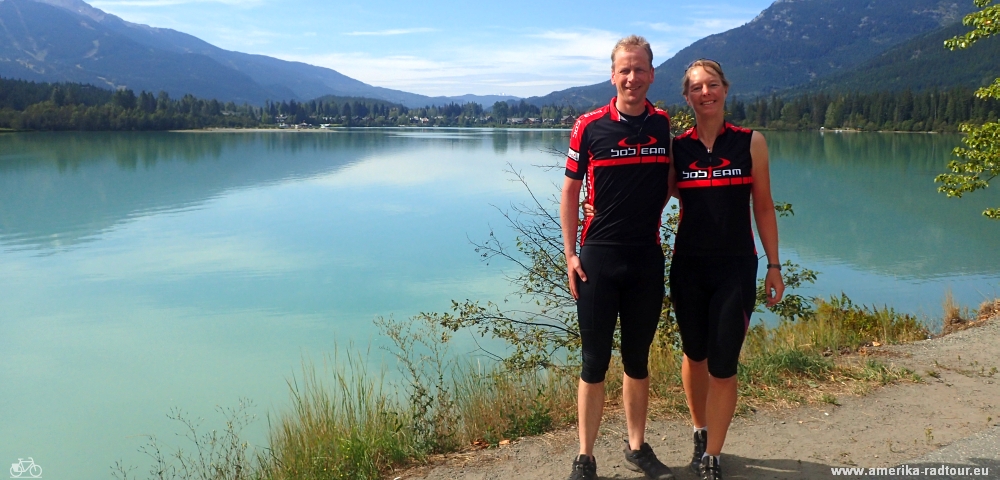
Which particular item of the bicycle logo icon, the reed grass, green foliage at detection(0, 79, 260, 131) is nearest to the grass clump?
the reed grass

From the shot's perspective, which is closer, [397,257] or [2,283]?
[2,283]

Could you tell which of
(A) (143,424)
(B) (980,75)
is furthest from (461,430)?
(B) (980,75)

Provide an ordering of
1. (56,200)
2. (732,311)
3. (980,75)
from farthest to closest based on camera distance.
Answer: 1. (980,75)
2. (56,200)
3. (732,311)

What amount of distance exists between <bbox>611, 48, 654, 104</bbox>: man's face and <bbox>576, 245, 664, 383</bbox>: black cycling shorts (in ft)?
1.87

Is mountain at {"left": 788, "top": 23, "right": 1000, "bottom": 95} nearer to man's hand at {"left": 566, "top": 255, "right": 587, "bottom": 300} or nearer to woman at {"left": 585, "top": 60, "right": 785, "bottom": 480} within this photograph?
woman at {"left": 585, "top": 60, "right": 785, "bottom": 480}

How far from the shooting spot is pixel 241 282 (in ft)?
42.1

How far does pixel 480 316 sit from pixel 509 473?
9.59ft

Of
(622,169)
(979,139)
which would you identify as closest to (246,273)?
(979,139)

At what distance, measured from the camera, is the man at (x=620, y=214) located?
2727 millimetres

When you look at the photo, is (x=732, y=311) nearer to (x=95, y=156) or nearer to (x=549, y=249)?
(x=549, y=249)

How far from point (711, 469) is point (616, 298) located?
2.69ft

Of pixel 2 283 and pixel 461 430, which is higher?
pixel 461 430

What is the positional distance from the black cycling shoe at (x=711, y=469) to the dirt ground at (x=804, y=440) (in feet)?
0.31

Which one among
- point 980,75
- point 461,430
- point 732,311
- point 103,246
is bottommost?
point 103,246
